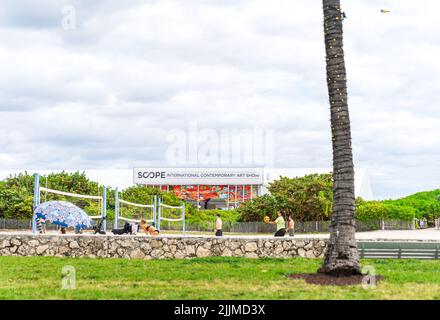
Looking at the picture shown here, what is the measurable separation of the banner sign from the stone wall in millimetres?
50454

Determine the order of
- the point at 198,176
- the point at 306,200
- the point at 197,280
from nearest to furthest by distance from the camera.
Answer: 1. the point at 197,280
2. the point at 306,200
3. the point at 198,176

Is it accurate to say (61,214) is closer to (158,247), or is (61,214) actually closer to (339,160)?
(158,247)

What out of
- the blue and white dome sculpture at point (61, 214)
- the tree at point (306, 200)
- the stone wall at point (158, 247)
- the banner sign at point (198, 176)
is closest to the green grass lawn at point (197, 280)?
the stone wall at point (158, 247)

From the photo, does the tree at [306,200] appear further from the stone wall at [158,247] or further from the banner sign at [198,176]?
the stone wall at [158,247]

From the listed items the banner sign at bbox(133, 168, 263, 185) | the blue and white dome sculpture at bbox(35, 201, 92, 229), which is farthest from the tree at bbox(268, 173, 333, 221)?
the blue and white dome sculpture at bbox(35, 201, 92, 229)

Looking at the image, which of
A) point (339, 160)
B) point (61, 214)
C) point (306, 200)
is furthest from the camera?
point (306, 200)

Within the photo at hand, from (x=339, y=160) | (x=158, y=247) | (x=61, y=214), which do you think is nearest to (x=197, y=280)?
(x=339, y=160)

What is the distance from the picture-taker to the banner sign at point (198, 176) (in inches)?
2781

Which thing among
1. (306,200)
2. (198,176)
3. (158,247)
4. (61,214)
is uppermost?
(198,176)

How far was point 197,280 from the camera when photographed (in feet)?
45.0

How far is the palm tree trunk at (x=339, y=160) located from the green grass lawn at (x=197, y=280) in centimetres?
93

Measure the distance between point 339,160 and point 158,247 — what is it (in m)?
7.86

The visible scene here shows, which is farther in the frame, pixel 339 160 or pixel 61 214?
pixel 61 214

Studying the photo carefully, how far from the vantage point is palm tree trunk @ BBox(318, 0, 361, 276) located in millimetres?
13781
